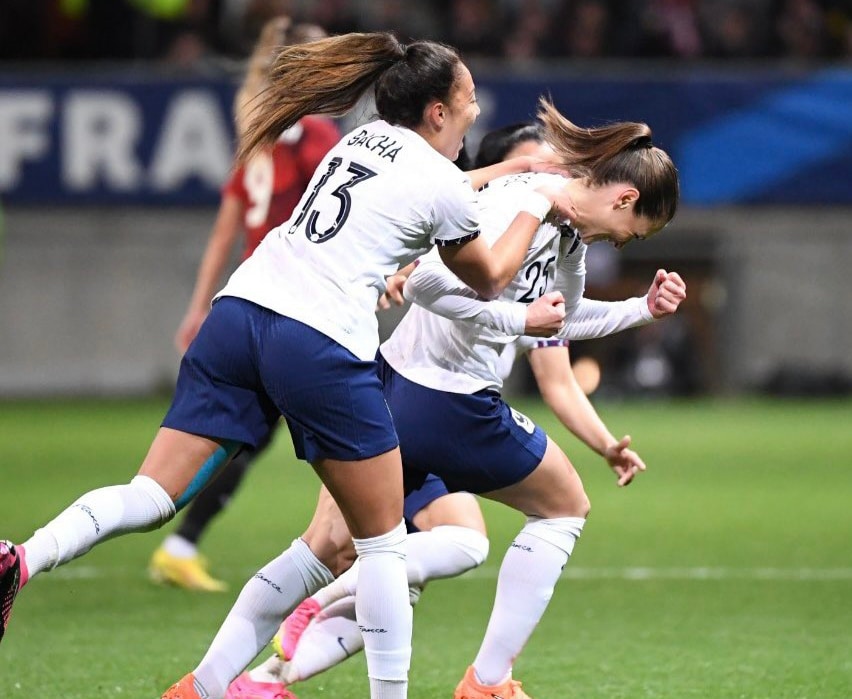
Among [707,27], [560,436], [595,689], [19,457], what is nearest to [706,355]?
[707,27]

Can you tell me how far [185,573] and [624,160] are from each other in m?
3.21

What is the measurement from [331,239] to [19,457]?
8216 millimetres

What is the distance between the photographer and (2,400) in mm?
16594

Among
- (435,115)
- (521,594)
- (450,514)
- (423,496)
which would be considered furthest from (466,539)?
(435,115)

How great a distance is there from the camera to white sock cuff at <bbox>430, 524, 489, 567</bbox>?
450 centimetres

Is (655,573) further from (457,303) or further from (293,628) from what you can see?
(457,303)

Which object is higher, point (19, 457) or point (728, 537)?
point (728, 537)

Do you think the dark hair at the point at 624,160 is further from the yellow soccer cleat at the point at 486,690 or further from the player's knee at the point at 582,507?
the yellow soccer cleat at the point at 486,690

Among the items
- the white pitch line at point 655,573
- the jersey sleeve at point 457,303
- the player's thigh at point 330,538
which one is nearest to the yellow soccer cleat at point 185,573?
the white pitch line at point 655,573

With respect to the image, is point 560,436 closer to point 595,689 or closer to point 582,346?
point 582,346

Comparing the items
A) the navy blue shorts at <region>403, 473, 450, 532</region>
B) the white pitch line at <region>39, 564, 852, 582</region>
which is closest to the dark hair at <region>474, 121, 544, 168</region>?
the navy blue shorts at <region>403, 473, 450, 532</region>

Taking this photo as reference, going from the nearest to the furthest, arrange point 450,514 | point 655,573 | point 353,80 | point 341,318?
point 341,318 < point 353,80 < point 450,514 < point 655,573

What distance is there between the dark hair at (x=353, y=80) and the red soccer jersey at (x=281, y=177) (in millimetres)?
2575

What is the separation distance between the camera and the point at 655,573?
6883 millimetres
